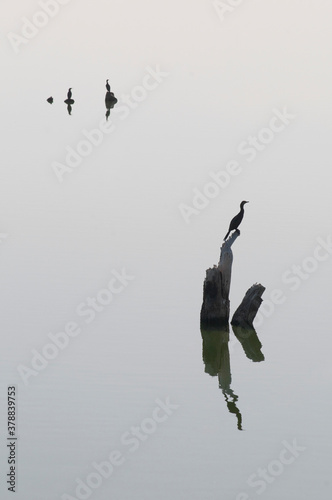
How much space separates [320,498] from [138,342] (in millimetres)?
9031

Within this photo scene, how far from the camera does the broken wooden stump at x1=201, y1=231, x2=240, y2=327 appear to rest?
2764 centimetres

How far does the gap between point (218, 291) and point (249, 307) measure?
117 centimetres

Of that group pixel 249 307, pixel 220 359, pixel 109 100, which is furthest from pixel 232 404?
pixel 109 100

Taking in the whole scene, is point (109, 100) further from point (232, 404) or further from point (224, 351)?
point (232, 404)

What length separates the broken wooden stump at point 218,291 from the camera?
2764cm

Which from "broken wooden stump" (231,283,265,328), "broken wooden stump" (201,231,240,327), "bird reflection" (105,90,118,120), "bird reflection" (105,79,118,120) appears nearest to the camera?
"broken wooden stump" (201,231,240,327)

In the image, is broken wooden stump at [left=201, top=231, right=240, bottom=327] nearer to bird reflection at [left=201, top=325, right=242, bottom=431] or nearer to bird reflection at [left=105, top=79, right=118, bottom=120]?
bird reflection at [left=201, top=325, right=242, bottom=431]

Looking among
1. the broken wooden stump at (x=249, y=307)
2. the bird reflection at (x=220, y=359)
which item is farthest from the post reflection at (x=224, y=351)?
the broken wooden stump at (x=249, y=307)

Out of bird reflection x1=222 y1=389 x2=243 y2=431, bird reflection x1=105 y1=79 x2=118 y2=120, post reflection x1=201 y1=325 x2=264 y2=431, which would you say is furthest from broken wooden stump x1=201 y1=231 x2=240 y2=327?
bird reflection x1=105 y1=79 x2=118 y2=120

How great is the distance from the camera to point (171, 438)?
20578mm

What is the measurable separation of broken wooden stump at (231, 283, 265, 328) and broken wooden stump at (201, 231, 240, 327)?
0.48 m

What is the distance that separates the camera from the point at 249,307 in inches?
1123

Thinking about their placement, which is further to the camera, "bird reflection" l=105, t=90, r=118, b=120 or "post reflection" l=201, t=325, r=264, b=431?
"bird reflection" l=105, t=90, r=118, b=120

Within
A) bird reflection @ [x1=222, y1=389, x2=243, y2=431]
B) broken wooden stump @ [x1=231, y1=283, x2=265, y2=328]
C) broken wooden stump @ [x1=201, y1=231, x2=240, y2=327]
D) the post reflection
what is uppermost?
broken wooden stump @ [x1=201, y1=231, x2=240, y2=327]
